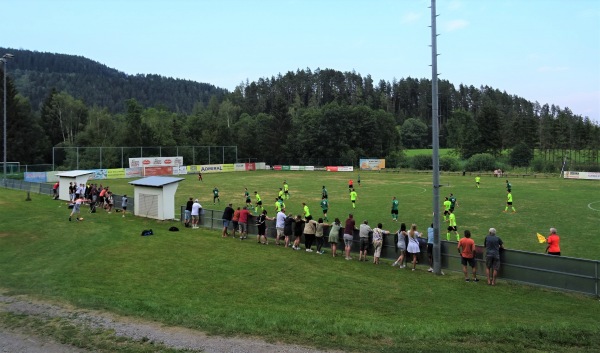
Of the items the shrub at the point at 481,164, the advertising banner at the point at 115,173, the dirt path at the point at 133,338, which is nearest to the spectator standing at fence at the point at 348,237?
the dirt path at the point at 133,338

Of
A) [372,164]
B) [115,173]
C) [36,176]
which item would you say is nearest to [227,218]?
[36,176]

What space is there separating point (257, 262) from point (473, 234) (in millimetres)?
11804

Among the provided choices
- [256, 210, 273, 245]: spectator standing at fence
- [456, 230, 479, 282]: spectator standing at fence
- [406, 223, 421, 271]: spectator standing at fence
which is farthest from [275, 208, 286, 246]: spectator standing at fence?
[456, 230, 479, 282]: spectator standing at fence

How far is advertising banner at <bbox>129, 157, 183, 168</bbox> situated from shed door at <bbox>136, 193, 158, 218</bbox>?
42960 millimetres

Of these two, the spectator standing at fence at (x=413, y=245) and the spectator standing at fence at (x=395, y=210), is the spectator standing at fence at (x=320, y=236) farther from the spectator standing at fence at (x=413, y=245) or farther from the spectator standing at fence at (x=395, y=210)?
the spectator standing at fence at (x=395, y=210)

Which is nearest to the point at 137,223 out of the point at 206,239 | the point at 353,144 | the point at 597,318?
the point at 206,239

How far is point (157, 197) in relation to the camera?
86.0ft

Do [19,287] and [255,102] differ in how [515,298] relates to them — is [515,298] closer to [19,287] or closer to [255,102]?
[19,287]

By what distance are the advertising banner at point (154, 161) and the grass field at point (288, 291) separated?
1715 inches

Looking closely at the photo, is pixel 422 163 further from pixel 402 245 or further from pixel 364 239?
pixel 402 245

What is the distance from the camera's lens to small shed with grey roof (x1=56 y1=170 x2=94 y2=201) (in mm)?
33719

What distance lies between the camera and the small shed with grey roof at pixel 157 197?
26.0 metres

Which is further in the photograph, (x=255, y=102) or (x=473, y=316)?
(x=255, y=102)

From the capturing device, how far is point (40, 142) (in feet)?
271
